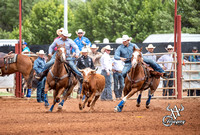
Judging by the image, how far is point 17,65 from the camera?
722 inches

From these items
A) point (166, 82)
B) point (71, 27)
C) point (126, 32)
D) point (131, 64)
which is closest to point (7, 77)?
point (166, 82)

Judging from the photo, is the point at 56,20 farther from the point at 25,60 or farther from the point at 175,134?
the point at 175,134

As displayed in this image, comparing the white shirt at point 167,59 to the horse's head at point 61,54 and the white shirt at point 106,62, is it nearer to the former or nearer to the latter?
the white shirt at point 106,62

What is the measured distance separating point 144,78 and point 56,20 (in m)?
43.5

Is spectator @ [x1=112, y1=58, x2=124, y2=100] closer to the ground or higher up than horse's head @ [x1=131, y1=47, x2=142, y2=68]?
closer to the ground

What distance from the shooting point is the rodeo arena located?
9373 mm

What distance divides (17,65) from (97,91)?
20.4 ft

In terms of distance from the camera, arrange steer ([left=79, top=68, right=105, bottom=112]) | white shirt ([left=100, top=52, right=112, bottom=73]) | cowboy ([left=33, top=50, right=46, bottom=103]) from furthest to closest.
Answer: white shirt ([left=100, top=52, right=112, bottom=73]) < cowboy ([left=33, top=50, right=46, bottom=103]) < steer ([left=79, top=68, right=105, bottom=112])

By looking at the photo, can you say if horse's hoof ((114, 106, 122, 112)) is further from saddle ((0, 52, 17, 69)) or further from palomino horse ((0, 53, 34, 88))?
saddle ((0, 52, 17, 69))

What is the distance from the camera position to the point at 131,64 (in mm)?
12672

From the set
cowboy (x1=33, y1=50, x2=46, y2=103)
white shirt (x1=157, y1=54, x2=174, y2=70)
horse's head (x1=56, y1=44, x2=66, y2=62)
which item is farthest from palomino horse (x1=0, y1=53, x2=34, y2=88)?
horse's head (x1=56, y1=44, x2=66, y2=62)

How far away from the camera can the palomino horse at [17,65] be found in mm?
18250

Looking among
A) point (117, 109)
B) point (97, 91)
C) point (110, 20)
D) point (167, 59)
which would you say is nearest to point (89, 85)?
point (97, 91)

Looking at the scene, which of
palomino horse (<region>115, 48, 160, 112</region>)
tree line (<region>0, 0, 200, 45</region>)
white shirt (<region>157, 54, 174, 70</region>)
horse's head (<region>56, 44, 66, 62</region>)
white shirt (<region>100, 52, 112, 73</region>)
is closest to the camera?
horse's head (<region>56, 44, 66, 62</region>)
